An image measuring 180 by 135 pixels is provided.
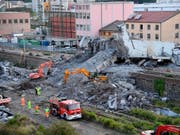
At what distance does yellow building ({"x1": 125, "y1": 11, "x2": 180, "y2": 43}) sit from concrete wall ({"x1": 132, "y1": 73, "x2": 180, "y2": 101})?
1479 centimetres

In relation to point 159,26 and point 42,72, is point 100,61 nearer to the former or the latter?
point 42,72

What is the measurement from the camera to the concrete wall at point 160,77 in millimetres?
27906

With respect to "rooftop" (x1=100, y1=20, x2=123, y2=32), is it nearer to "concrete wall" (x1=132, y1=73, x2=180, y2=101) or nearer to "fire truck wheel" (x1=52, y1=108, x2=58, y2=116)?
"concrete wall" (x1=132, y1=73, x2=180, y2=101)

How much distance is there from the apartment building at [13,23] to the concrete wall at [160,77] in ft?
147

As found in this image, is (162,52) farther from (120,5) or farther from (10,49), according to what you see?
(10,49)

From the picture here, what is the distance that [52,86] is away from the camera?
111 feet

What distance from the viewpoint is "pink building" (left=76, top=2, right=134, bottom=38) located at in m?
53.3

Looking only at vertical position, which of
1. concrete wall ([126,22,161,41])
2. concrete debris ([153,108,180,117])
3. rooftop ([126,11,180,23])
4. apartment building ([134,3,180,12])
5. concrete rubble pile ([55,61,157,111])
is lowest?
concrete debris ([153,108,180,117])

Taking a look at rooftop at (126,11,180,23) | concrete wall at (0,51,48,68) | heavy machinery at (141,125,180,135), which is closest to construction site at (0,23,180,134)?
concrete wall at (0,51,48,68)

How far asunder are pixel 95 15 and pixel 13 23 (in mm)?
25037

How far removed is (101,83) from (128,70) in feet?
12.0

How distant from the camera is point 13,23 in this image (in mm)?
74125

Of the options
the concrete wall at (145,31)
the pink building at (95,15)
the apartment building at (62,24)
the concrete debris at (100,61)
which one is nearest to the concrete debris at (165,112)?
the concrete debris at (100,61)

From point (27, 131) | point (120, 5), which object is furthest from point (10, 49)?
point (27, 131)
